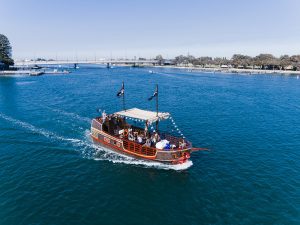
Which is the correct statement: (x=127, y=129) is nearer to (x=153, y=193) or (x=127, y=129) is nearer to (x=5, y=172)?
(x=153, y=193)

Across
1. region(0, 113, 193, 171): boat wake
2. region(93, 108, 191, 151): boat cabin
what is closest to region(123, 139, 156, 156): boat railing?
region(93, 108, 191, 151): boat cabin

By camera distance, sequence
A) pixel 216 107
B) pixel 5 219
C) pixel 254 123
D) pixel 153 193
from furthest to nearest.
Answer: pixel 216 107 < pixel 254 123 < pixel 153 193 < pixel 5 219

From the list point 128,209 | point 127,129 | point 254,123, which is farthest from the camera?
point 254,123

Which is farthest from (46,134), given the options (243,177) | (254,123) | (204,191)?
(254,123)

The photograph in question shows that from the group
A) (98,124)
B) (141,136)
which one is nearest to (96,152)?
(98,124)

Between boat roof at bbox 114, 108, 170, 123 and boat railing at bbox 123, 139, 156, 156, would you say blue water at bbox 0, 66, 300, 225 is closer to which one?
boat railing at bbox 123, 139, 156, 156

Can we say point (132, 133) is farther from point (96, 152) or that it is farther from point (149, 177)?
point (149, 177)

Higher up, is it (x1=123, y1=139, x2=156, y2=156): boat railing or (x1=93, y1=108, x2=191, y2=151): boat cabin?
(x1=93, y1=108, x2=191, y2=151): boat cabin

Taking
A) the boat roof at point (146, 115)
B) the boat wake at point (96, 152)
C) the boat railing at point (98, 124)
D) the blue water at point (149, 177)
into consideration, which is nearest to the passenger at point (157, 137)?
the boat roof at point (146, 115)
